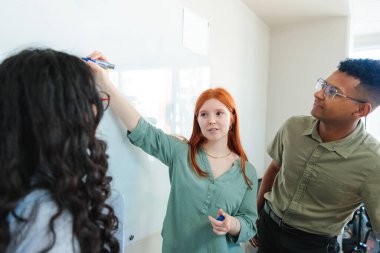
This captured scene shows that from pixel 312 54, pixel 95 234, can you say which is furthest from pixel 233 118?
pixel 312 54

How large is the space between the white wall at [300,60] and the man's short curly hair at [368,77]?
1302 millimetres

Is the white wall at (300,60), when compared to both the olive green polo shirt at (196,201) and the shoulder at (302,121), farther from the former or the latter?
the olive green polo shirt at (196,201)

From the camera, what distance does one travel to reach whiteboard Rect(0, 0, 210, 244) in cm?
79

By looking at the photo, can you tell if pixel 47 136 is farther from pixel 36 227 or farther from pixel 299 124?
pixel 299 124

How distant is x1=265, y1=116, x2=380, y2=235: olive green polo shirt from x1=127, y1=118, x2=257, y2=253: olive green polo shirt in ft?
1.18

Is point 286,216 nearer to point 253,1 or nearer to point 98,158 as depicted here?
point 98,158

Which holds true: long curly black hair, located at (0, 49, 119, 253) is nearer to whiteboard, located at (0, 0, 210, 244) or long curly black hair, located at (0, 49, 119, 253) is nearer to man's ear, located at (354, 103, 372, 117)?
whiteboard, located at (0, 0, 210, 244)

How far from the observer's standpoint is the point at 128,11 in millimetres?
1062

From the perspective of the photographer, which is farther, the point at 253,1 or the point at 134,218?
the point at 253,1

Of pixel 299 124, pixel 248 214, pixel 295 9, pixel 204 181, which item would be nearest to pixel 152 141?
pixel 204 181

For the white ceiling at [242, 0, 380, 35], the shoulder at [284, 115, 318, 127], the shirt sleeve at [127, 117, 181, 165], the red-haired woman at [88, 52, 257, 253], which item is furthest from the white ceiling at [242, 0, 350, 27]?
the shirt sleeve at [127, 117, 181, 165]

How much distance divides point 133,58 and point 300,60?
2.08 metres

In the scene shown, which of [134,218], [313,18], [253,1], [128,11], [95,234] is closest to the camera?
[95,234]

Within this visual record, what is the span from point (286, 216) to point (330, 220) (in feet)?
0.69
